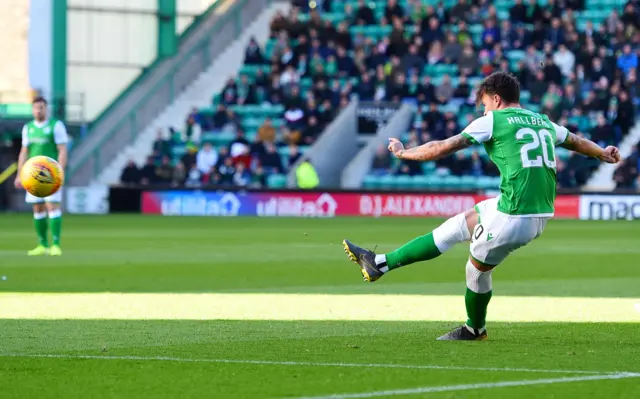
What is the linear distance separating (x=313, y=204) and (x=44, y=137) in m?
18.6

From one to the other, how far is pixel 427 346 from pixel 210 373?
199 cm

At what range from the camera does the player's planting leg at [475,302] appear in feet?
31.6

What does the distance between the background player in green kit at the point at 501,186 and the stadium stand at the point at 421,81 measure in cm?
2794

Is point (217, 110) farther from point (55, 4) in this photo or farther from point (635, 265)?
point (635, 265)

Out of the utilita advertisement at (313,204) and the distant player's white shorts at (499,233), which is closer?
the distant player's white shorts at (499,233)

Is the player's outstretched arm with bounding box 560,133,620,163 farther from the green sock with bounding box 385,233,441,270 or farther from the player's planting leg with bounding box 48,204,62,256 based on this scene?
the player's planting leg with bounding box 48,204,62,256

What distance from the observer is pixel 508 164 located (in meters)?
9.45

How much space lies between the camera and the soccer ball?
16344 mm

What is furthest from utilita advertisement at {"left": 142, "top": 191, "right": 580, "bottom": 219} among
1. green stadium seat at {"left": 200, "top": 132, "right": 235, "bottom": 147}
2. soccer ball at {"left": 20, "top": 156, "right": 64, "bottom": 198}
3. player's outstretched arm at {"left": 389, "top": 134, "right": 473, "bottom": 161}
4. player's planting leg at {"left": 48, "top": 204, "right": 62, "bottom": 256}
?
player's outstretched arm at {"left": 389, "top": 134, "right": 473, "bottom": 161}

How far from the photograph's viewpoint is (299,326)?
1083 cm

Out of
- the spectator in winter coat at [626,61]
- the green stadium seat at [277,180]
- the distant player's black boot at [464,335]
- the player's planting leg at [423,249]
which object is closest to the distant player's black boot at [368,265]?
the player's planting leg at [423,249]

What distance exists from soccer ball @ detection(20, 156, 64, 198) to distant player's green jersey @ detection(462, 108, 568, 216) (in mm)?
8145

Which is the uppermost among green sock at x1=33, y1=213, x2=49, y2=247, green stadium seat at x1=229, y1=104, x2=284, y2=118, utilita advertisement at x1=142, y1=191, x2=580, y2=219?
green stadium seat at x1=229, y1=104, x2=284, y2=118

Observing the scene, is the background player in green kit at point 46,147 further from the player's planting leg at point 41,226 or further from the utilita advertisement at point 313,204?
the utilita advertisement at point 313,204
